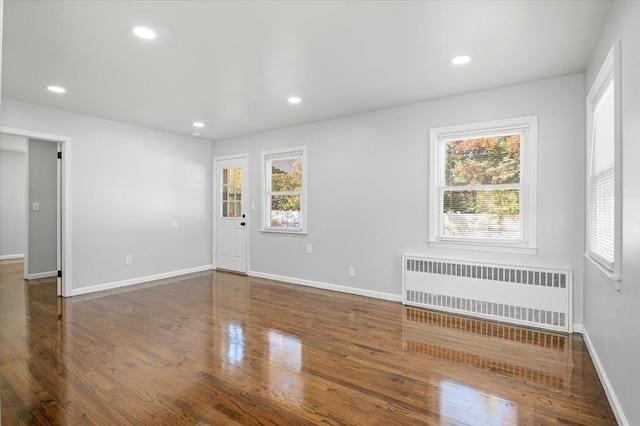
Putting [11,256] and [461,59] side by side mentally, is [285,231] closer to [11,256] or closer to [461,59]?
[461,59]

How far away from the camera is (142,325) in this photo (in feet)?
11.9

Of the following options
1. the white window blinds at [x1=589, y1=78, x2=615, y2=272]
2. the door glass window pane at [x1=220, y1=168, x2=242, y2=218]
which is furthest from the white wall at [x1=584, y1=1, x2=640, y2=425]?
the door glass window pane at [x1=220, y1=168, x2=242, y2=218]

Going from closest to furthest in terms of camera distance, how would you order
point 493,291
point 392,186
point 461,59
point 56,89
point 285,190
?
1. point 461,59
2. point 493,291
3. point 56,89
4. point 392,186
5. point 285,190

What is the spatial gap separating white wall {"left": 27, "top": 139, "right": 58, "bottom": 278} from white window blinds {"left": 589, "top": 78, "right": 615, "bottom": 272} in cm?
762

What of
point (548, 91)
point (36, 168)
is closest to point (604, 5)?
point (548, 91)

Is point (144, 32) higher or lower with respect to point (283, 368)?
higher

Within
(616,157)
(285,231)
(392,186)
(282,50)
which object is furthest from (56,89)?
(616,157)

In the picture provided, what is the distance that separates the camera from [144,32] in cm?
267

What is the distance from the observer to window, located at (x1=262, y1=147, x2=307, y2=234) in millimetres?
5516

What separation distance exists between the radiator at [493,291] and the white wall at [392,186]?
0.44ft

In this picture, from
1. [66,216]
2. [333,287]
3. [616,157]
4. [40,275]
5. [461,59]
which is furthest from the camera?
[40,275]

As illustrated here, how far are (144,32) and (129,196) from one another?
343cm

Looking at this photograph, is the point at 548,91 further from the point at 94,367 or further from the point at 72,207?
the point at 72,207

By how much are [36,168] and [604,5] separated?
774 cm
